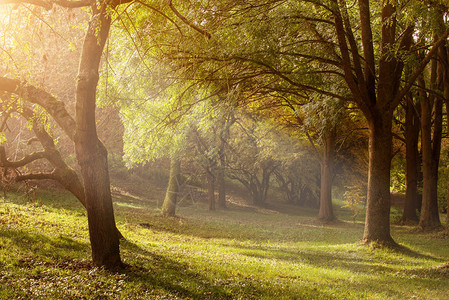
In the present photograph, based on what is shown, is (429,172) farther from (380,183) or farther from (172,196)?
(172,196)

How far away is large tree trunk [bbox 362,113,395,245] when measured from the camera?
1414 cm

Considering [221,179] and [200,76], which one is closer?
[200,76]

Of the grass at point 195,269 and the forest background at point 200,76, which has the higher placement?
the forest background at point 200,76

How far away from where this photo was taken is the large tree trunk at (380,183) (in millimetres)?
14141

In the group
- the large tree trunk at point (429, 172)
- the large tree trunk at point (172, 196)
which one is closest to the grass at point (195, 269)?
the large tree trunk at point (429, 172)

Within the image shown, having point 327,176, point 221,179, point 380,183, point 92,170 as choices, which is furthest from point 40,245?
point 221,179

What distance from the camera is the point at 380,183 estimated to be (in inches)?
559

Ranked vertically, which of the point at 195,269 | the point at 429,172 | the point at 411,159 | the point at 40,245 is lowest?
the point at 195,269

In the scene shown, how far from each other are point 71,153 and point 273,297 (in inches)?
915

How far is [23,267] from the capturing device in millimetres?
7316

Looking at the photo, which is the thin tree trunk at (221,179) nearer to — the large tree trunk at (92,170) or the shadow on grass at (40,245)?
the shadow on grass at (40,245)

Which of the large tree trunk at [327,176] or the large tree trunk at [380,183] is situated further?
the large tree trunk at [327,176]

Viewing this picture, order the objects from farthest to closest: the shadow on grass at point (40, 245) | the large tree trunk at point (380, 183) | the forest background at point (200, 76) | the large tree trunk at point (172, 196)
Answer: the large tree trunk at point (172, 196)
the large tree trunk at point (380, 183)
the shadow on grass at point (40, 245)
the forest background at point (200, 76)

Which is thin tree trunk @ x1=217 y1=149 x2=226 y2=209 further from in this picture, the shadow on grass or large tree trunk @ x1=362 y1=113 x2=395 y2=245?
the shadow on grass
